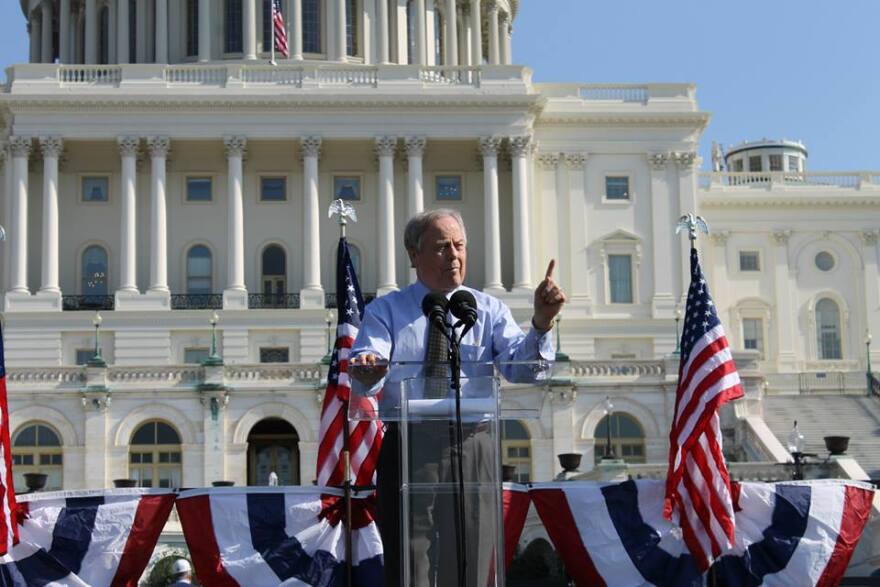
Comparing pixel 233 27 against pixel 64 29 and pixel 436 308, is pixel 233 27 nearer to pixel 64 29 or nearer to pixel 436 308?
pixel 64 29

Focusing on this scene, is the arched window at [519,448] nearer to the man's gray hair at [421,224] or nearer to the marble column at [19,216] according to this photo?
the marble column at [19,216]

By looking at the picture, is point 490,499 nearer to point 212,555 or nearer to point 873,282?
point 212,555

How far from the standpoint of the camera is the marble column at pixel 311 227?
6888cm

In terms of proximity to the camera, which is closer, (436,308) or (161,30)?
(436,308)

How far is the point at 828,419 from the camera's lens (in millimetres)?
52844

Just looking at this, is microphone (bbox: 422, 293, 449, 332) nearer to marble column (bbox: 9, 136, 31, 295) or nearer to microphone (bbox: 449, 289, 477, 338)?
microphone (bbox: 449, 289, 477, 338)

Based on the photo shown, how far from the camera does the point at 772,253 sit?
260 feet

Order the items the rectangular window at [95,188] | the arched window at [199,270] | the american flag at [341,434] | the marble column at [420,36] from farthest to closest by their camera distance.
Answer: the marble column at [420,36] → the rectangular window at [95,188] → the arched window at [199,270] → the american flag at [341,434]

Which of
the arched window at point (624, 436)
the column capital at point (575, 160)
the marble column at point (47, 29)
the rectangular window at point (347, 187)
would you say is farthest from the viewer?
the marble column at point (47, 29)

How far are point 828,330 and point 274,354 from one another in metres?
27.3

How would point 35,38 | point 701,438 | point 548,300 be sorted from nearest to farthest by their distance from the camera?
point 548,300
point 701,438
point 35,38

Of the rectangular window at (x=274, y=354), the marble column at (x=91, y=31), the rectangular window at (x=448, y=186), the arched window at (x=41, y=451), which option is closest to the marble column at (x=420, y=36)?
the rectangular window at (x=448, y=186)

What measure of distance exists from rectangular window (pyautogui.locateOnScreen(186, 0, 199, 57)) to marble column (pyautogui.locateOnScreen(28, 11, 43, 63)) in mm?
11793

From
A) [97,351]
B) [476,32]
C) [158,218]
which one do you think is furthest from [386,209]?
[476,32]
